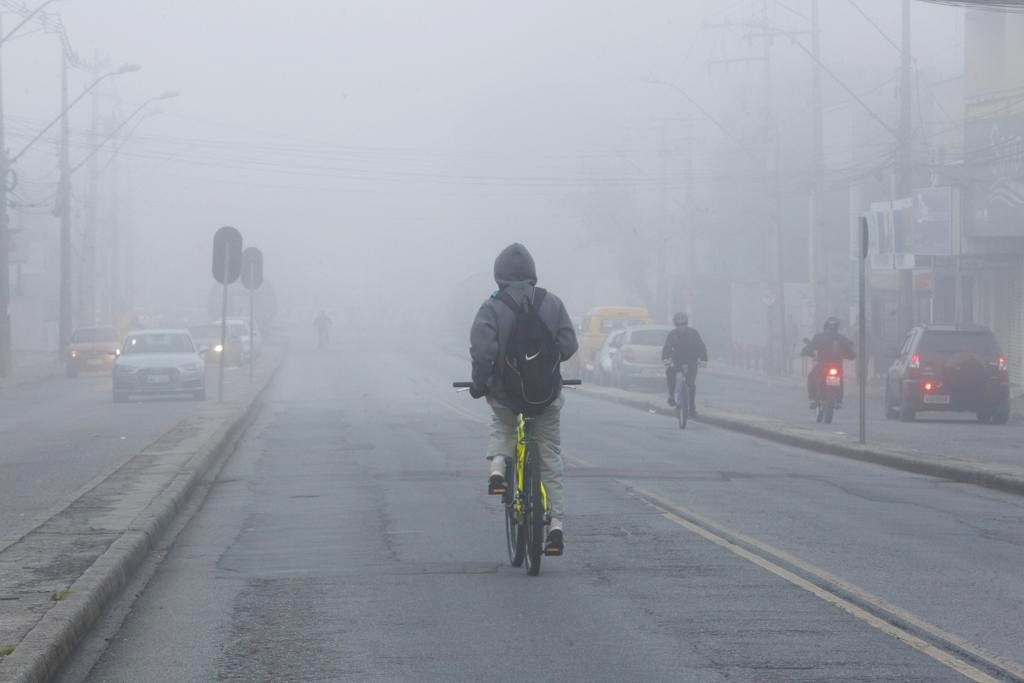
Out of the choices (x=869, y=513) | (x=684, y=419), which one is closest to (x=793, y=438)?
(x=684, y=419)

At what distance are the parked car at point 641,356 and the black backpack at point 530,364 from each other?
103 feet

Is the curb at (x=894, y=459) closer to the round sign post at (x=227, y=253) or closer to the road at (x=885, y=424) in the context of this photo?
the road at (x=885, y=424)

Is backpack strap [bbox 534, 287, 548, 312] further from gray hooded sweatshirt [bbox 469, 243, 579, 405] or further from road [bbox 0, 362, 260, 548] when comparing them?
road [bbox 0, 362, 260, 548]

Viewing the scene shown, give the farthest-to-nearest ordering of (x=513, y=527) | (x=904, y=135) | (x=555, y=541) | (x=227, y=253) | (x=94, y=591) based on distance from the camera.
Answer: (x=904, y=135) < (x=227, y=253) < (x=513, y=527) < (x=555, y=541) < (x=94, y=591)

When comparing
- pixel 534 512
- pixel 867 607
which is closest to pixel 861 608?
pixel 867 607

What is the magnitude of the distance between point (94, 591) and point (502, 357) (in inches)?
105

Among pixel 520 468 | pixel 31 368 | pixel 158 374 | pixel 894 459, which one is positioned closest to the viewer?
pixel 520 468

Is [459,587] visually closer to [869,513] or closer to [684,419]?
[869,513]

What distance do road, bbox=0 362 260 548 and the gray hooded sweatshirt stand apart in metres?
3.51

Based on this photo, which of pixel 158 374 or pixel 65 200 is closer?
pixel 158 374

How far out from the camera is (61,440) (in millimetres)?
22031

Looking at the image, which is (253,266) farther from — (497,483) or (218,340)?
(497,483)

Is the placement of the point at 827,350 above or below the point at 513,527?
above

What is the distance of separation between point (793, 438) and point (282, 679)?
15.4 meters
